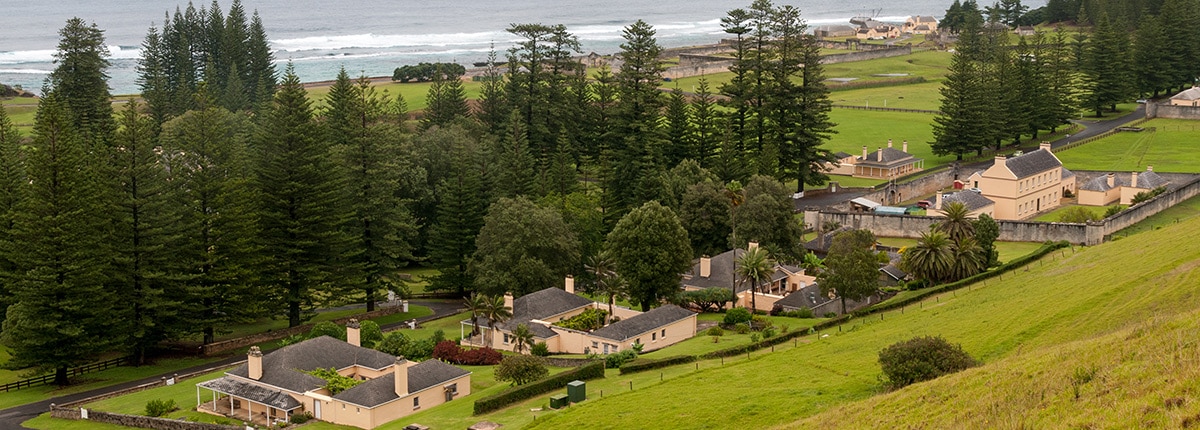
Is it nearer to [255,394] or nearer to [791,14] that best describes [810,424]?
[255,394]

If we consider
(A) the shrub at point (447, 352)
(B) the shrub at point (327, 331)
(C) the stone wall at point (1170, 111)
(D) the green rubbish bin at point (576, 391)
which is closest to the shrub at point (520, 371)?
(D) the green rubbish bin at point (576, 391)

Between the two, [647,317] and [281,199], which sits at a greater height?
[281,199]

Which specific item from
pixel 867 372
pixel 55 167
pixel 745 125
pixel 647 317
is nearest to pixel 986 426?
pixel 867 372

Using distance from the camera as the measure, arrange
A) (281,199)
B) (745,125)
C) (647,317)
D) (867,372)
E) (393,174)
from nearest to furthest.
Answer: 1. (867,372)
2. (647,317)
3. (281,199)
4. (393,174)
5. (745,125)

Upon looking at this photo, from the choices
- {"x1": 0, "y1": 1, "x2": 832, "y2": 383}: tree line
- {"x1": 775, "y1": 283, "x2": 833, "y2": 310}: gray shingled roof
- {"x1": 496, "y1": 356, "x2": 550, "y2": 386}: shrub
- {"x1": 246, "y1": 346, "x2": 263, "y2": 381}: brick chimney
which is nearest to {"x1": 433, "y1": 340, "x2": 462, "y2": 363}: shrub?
{"x1": 496, "y1": 356, "x2": 550, "y2": 386}: shrub

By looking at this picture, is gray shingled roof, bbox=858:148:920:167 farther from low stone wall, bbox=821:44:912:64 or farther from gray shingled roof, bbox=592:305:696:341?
low stone wall, bbox=821:44:912:64

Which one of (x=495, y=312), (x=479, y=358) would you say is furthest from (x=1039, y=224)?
(x=479, y=358)
